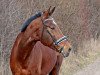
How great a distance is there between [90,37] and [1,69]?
25.0 feet

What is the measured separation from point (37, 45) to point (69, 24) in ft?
20.6

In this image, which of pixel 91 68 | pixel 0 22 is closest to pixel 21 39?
pixel 0 22

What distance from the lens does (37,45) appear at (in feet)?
22.9

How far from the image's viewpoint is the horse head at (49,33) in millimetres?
5894

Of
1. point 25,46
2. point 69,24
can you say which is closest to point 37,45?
point 25,46

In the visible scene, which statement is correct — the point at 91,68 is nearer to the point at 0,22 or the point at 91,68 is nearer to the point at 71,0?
the point at 71,0

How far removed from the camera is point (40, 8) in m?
10.7

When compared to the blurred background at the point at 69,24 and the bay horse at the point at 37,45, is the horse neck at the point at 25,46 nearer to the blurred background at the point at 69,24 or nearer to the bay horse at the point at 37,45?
the bay horse at the point at 37,45

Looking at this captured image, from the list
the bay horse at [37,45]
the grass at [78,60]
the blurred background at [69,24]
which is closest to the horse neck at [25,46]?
the bay horse at [37,45]

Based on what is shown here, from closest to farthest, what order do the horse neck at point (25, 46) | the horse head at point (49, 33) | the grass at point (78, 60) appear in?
the horse head at point (49, 33) → the horse neck at point (25, 46) → the grass at point (78, 60)

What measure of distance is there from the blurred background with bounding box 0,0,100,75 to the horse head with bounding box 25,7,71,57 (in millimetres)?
2742

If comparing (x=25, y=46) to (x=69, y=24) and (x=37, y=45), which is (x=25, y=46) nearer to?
(x=37, y=45)

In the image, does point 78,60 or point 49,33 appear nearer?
point 49,33

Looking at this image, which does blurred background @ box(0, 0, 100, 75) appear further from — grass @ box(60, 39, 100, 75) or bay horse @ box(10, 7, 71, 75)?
bay horse @ box(10, 7, 71, 75)
